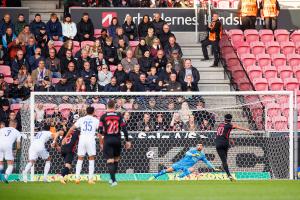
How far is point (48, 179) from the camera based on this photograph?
26750mm

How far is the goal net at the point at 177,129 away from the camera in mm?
27328

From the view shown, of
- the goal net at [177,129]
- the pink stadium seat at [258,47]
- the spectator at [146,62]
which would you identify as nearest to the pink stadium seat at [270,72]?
the pink stadium seat at [258,47]

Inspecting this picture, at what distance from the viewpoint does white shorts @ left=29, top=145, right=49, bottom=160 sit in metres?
25.6

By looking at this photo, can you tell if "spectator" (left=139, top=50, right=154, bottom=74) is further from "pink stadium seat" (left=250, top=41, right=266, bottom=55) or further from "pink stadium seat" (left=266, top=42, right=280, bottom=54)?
"pink stadium seat" (left=266, top=42, right=280, bottom=54)

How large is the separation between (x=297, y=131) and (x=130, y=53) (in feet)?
18.0

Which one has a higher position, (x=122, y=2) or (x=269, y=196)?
(x=122, y=2)

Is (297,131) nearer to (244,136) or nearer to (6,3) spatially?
(244,136)

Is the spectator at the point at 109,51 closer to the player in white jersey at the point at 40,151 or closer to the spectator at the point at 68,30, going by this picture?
the spectator at the point at 68,30

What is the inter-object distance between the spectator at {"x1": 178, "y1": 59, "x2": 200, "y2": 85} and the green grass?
6465 millimetres

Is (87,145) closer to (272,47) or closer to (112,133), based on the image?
(112,133)

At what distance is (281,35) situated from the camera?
33.2m

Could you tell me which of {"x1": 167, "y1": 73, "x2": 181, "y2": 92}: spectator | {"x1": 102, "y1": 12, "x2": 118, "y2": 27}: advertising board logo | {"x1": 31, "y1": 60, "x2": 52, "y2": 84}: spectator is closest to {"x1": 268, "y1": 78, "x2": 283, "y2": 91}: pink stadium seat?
{"x1": 167, "y1": 73, "x2": 181, "y2": 92}: spectator

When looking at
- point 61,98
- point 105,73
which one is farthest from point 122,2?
point 61,98

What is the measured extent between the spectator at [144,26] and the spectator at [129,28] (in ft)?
0.58
